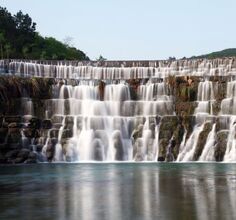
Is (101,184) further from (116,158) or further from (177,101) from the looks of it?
(177,101)

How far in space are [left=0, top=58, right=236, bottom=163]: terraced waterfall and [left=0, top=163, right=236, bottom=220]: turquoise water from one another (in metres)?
21.1

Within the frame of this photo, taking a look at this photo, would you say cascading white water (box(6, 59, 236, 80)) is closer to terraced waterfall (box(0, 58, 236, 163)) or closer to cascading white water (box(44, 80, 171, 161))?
terraced waterfall (box(0, 58, 236, 163))

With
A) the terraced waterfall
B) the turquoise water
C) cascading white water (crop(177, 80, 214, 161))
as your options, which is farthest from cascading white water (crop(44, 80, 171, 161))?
the turquoise water

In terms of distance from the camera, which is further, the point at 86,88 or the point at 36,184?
the point at 86,88

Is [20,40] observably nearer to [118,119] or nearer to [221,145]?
[118,119]

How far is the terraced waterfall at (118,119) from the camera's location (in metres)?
63.2

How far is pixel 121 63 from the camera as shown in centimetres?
8562

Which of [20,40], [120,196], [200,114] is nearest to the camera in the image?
[120,196]

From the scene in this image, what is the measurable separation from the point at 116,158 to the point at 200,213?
40.8 m

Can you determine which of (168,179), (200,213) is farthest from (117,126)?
(200,213)

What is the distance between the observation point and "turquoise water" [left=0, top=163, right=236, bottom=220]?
24078 mm

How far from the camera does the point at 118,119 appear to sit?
6725 cm

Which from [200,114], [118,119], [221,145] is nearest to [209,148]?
[221,145]

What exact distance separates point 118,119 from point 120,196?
38.1 m
